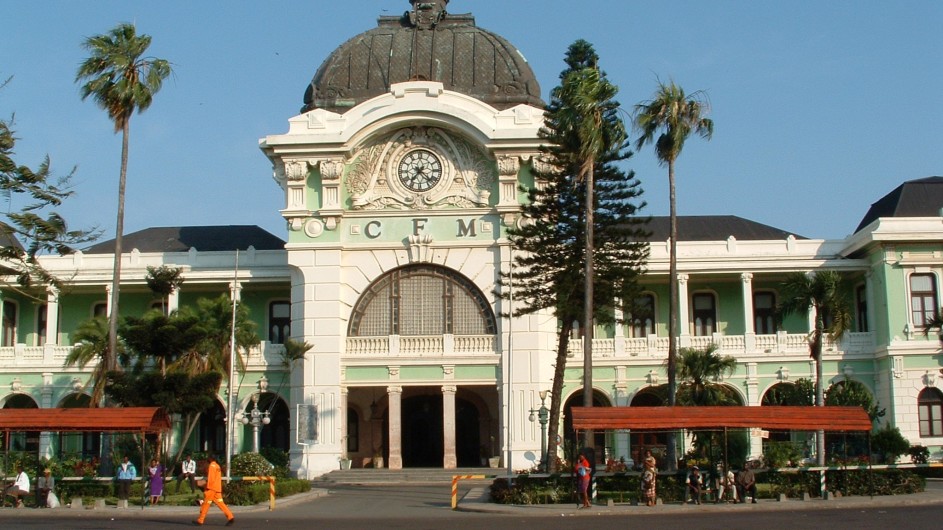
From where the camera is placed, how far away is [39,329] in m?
48.5

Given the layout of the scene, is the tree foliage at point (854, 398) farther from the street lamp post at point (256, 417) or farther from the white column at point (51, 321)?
the white column at point (51, 321)

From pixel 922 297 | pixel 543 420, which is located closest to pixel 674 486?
pixel 543 420

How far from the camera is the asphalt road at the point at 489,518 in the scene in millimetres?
23688

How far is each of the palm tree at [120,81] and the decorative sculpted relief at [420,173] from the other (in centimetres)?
871

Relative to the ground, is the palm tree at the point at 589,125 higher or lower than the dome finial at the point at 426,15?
lower

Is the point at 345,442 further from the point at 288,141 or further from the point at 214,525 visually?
the point at 214,525

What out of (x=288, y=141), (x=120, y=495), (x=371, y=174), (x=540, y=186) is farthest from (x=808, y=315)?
(x=120, y=495)

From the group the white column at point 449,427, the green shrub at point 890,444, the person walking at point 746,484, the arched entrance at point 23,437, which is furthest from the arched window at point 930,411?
the arched entrance at point 23,437

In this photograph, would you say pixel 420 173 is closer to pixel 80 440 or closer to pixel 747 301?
pixel 747 301

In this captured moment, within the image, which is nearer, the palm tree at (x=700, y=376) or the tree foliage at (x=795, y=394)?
the palm tree at (x=700, y=376)

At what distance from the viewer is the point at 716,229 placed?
51.2 meters

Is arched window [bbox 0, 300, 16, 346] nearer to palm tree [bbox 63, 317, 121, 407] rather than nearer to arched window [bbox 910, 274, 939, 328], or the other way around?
palm tree [bbox 63, 317, 121, 407]

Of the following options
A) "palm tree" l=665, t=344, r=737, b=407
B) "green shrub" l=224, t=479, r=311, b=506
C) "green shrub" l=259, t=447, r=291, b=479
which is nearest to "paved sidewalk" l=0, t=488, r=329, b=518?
"green shrub" l=224, t=479, r=311, b=506

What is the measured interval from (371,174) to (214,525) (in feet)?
68.5
